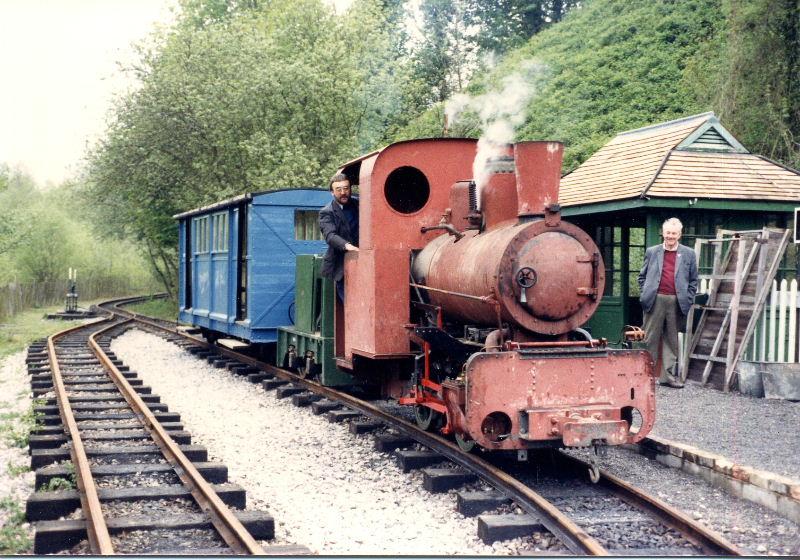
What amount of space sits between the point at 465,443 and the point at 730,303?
4957 millimetres

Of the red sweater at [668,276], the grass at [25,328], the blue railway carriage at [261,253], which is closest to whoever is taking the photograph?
the red sweater at [668,276]

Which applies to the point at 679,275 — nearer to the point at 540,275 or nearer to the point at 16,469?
the point at 540,275

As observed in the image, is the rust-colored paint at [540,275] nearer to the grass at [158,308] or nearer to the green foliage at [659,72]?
the green foliage at [659,72]

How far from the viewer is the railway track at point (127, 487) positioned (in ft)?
13.9

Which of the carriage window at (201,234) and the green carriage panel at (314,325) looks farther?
the carriage window at (201,234)

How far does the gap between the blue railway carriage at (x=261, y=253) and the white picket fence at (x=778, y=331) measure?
567 cm

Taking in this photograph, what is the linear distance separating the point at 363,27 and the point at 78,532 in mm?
19268

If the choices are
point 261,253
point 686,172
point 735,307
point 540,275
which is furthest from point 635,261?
point 540,275

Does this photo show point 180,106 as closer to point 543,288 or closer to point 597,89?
point 597,89

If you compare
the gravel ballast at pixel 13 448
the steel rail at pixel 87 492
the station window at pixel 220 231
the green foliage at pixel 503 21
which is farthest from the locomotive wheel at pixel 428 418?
the green foliage at pixel 503 21

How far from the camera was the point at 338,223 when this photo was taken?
758 cm

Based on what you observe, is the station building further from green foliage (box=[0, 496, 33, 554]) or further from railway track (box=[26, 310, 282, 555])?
green foliage (box=[0, 496, 33, 554])

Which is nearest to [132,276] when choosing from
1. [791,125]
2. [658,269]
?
[791,125]

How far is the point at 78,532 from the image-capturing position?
14.0 ft
